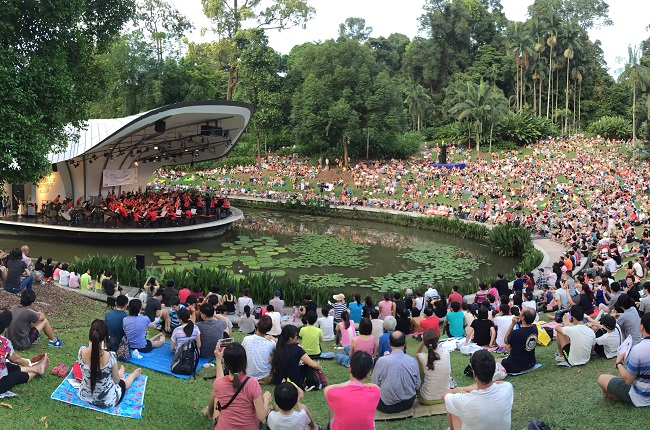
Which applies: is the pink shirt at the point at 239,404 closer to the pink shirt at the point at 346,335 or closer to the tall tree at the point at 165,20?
the pink shirt at the point at 346,335

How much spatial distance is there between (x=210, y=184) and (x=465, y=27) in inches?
1382

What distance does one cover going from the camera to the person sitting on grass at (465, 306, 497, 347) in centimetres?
746

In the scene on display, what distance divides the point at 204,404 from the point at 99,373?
1.21m

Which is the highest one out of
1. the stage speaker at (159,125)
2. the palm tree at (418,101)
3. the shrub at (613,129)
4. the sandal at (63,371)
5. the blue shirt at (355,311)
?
the palm tree at (418,101)

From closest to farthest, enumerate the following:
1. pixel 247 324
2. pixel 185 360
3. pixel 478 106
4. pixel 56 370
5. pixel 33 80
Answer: pixel 56 370 → pixel 185 360 → pixel 247 324 → pixel 33 80 → pixel 478 106

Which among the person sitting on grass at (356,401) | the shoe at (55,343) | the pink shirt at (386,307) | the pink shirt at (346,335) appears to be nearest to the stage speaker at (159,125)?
the pink shirt at (386,307)

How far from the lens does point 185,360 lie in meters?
6.38

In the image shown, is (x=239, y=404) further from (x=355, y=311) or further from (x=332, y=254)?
(x=332, y=254)

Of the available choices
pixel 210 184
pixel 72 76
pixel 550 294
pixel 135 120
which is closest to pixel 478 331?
pixel 550 294

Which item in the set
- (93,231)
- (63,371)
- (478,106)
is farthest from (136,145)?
(478,106)

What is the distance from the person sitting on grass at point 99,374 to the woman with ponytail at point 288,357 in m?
1.52

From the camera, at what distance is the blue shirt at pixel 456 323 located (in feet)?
29.1

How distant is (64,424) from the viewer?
15.7ft

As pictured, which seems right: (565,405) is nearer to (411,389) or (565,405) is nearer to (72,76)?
(411,389)
